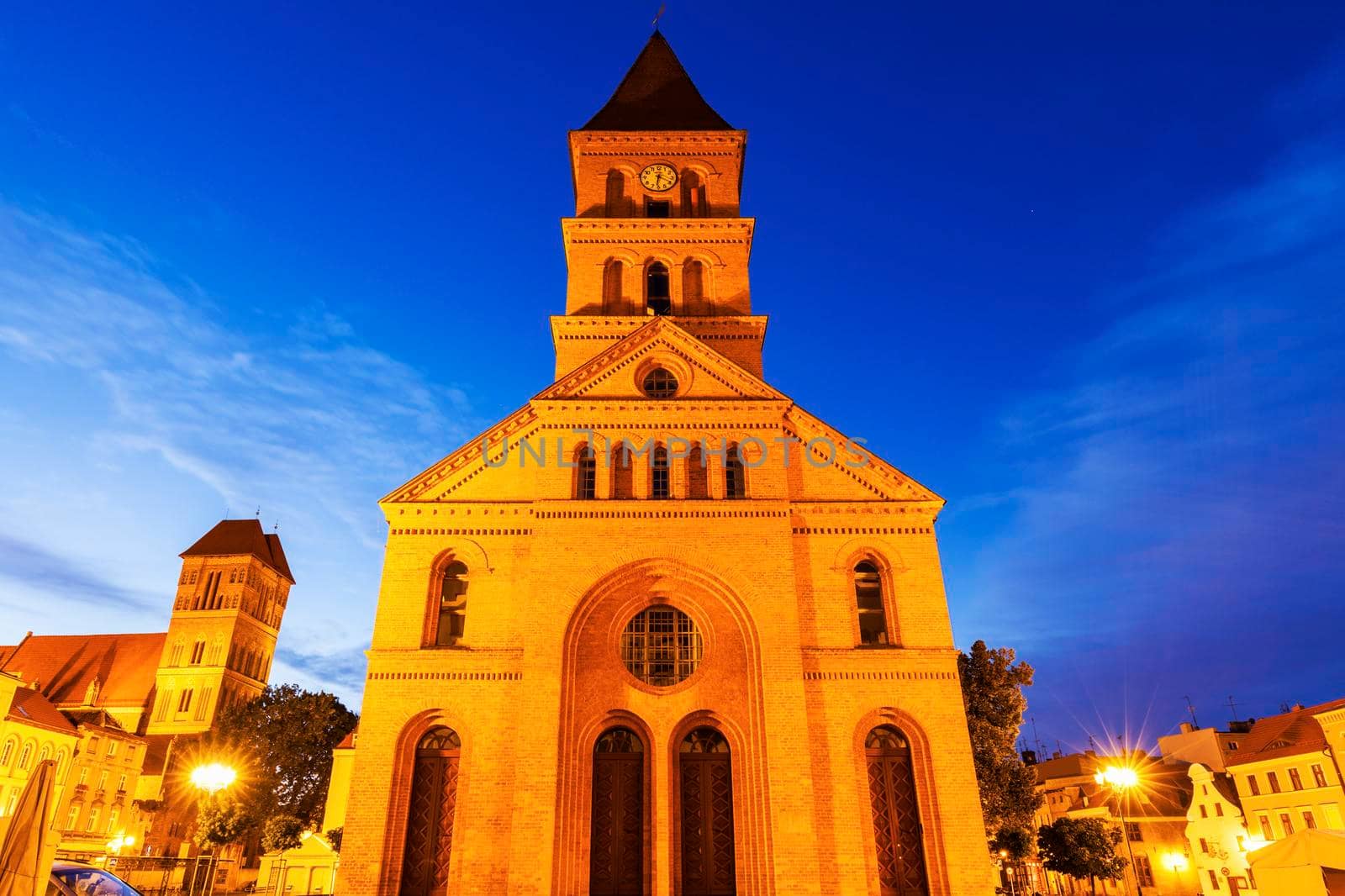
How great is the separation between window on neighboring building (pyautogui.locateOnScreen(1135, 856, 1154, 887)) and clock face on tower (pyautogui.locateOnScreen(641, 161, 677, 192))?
171ft

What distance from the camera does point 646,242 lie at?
28.5 meters

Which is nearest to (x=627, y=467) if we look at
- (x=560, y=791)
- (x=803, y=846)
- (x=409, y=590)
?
(x=409, y=590)

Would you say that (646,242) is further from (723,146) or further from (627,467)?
(627,467)

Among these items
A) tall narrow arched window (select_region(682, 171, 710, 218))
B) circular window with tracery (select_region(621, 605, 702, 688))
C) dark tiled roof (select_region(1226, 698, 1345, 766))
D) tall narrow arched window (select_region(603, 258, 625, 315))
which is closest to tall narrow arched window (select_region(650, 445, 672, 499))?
circular window with tracery (select_region(621, 605, 702, 688))

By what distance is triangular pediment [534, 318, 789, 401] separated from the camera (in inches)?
912

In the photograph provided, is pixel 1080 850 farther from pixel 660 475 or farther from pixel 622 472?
pixel 622 472

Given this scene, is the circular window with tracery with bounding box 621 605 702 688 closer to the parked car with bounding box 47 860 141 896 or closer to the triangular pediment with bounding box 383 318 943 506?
the triangular pediment with bounding box 383 318 943 506

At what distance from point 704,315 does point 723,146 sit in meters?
7.23

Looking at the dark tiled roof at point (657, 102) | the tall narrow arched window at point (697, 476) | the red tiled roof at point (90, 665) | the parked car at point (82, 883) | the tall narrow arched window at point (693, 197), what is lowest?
the parked car at point (82, 883)

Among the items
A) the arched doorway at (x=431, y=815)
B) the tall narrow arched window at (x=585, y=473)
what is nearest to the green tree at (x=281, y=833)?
the arched doorway at (x=431, y=815)

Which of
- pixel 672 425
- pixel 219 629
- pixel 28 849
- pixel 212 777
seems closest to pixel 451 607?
pixel 672 425

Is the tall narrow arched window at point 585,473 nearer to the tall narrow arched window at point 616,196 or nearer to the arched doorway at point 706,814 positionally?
the arched doorway at point 706,814

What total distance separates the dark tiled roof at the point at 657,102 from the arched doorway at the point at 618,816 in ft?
71.6

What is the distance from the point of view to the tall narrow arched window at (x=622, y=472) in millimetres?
22203
